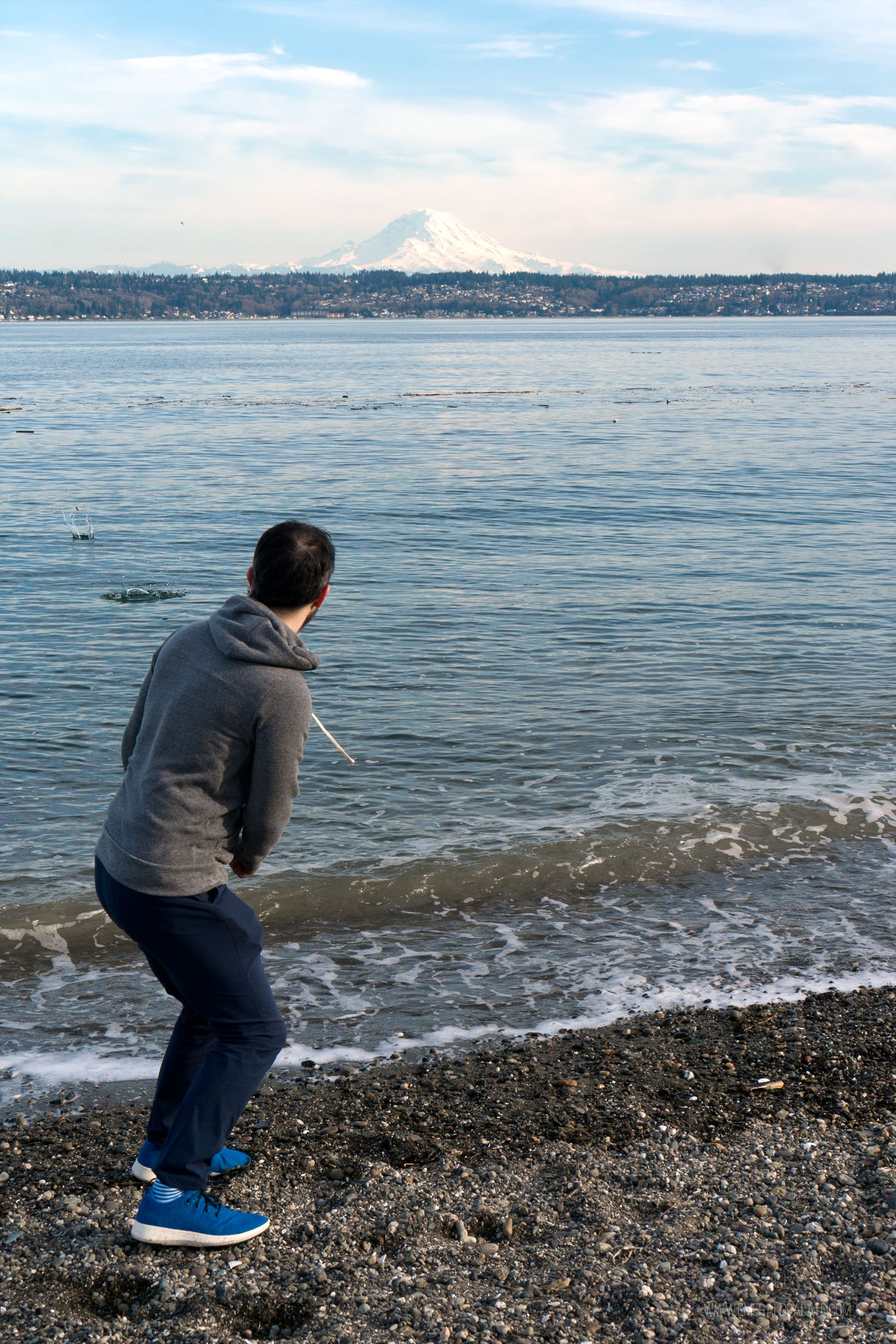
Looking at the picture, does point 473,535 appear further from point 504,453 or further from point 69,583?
point 504,453

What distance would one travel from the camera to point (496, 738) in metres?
10.8

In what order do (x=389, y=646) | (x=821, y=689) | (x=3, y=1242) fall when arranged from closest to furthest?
(x=3, y=1242) → (x=821, y=689) → (x=389, y=646)

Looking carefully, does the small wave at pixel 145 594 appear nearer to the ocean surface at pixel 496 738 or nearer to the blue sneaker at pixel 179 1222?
the ocean surface at pixel 496 738

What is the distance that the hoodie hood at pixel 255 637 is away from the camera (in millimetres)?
3279

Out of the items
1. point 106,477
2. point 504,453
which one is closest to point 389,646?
point 106,477

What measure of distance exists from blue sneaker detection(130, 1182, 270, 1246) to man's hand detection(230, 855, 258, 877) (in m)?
1.13

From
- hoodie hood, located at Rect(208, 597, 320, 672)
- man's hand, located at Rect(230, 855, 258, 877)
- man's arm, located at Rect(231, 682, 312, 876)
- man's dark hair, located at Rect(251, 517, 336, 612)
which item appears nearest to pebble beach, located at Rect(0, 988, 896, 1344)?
man's hand, located at Rect(230, 855, 258, 877)

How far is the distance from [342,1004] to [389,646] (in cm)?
868

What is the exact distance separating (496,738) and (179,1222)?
7228mm

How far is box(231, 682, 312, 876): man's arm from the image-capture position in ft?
10.9

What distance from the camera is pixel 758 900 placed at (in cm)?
752

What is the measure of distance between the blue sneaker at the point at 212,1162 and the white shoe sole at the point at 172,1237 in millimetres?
270

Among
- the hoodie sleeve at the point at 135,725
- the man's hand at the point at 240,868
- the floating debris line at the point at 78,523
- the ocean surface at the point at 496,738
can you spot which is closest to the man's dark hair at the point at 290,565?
the hoodie sleeve at the point at 135,725

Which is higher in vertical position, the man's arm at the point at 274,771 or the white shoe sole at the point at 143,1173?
the man's arm at the point at 274,771
